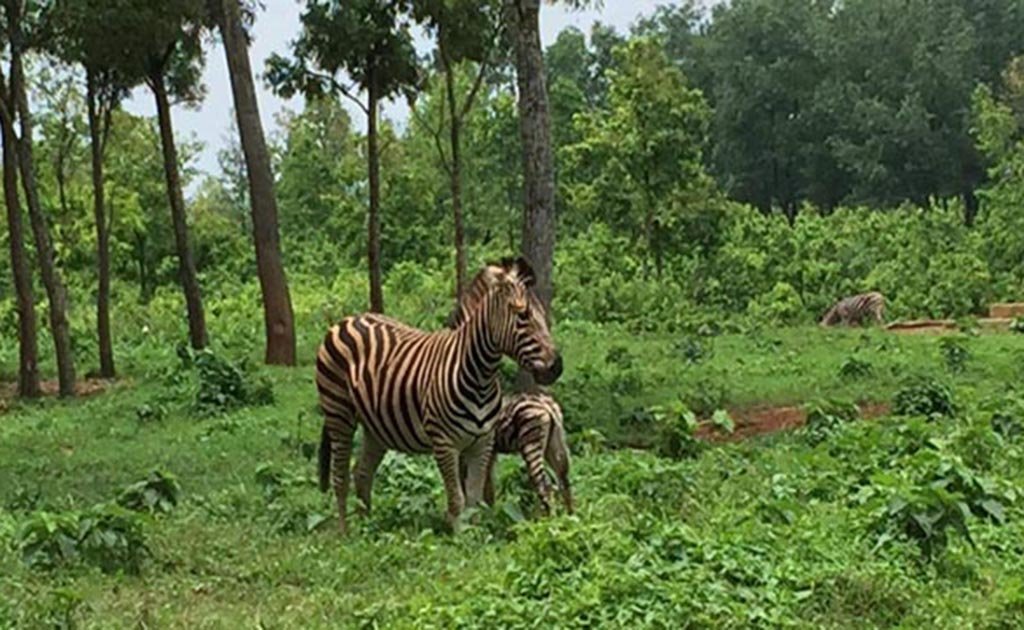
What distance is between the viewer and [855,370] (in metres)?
16.5

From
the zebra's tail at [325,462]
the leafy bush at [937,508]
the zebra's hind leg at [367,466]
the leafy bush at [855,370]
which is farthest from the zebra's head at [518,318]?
the leafy bush at [855,370]

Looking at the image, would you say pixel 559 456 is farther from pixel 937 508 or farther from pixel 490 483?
pixel 937 508

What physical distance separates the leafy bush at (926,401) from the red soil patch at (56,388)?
1156 centimetres

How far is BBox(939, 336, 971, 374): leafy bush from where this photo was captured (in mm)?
16734

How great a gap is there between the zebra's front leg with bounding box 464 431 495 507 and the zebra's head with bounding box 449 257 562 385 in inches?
22.5

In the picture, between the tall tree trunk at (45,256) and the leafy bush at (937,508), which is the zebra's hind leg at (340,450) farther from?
the tall tree trunk at (45,256)

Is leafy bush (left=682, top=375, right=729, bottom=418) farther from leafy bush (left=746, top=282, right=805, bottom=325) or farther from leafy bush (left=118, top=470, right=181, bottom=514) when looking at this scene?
leafy bush (left=746, top=282, right=805, bottom=325)

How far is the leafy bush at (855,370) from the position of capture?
53.8 feet

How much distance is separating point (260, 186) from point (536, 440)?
1202cm

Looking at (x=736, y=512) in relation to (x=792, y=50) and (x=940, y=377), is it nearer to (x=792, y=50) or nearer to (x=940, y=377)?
(x=940, y=377)

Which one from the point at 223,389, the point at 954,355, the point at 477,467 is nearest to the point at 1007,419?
the point at 477,467

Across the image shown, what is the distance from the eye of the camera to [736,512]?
762cm

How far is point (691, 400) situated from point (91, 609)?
31.2ft

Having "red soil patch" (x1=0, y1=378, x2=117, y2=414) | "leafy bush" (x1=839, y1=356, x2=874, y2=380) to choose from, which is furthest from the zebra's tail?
"red soil patch" (x1=0, y1=378, x2=117, y2=414)
